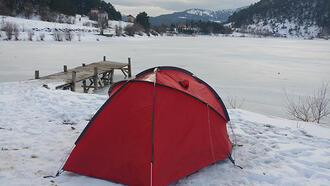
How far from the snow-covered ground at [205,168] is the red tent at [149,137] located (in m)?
0.23

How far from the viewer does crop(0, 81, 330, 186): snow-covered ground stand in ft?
12.8

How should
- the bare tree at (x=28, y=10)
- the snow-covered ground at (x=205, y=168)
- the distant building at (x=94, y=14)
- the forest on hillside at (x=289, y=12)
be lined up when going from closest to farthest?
the snow-covered ground at (x=205, y=168) → the bare tree at (x=28, y=10) → the distant building at (x=94, y=14) → the forest on hillside at (x=289, y=12)

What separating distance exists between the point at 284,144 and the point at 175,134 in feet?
9.01

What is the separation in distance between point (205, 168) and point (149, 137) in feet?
3.91

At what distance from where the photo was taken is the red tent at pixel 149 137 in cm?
366

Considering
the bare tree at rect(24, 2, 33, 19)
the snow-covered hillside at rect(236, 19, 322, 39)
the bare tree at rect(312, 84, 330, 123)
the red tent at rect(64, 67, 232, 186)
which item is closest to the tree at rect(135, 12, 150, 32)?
the bare tree at rect(24, 2, 33, 19)

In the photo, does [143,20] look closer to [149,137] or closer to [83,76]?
[83,76]

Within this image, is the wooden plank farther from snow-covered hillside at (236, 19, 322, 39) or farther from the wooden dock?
snow-covered hillside at (236, 19, 322, 39)

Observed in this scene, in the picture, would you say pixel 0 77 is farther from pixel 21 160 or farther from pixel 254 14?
pixel 254 14

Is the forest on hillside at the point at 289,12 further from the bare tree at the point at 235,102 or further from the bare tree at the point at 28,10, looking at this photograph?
the bare tree at the point at 235,102

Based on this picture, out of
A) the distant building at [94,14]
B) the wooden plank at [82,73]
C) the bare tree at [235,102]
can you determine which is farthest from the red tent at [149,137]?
the distant building at [94,14]

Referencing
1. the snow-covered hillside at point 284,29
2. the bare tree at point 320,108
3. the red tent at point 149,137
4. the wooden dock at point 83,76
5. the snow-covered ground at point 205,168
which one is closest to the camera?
the red tent at point 149,137

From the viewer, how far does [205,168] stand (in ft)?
13.9

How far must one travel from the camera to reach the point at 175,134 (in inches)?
154
